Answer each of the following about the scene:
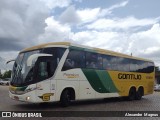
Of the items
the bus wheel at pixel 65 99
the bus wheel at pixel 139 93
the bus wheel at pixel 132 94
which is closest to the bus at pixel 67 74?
the bus wheel at pixel 65 99

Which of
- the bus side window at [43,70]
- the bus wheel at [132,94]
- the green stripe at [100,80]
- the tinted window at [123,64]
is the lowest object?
the bus wheel at [132,94]

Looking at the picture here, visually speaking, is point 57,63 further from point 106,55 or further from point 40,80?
point 106,55

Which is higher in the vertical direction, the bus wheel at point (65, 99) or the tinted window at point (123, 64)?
the tinted window at point (123, 64)

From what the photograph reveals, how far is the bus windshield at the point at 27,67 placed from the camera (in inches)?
585

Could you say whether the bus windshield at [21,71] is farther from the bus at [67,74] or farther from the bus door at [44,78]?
the bus door at [44,78]

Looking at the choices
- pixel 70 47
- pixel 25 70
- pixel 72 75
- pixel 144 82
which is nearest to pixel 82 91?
pixel 72 75

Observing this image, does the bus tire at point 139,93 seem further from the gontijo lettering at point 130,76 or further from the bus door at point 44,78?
the bus door at point 44,78

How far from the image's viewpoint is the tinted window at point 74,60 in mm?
16395

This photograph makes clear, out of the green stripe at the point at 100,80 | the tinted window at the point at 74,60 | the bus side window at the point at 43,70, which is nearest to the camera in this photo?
the bus side window at the point at 43,70

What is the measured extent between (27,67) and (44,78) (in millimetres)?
966

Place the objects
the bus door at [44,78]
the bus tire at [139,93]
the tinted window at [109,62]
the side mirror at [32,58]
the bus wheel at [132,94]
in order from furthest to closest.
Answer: the bus tire at [139,93] < the bus wheel at [132,94] < the tinted window at [109,62] < the bus door at [44,78] < the side mirror at [32,58]

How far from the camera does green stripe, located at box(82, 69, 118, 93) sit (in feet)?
59.8

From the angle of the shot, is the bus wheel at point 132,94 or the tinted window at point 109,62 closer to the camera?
the tinted window at point 109,62

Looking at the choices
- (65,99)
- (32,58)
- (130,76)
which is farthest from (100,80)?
(32,58)
